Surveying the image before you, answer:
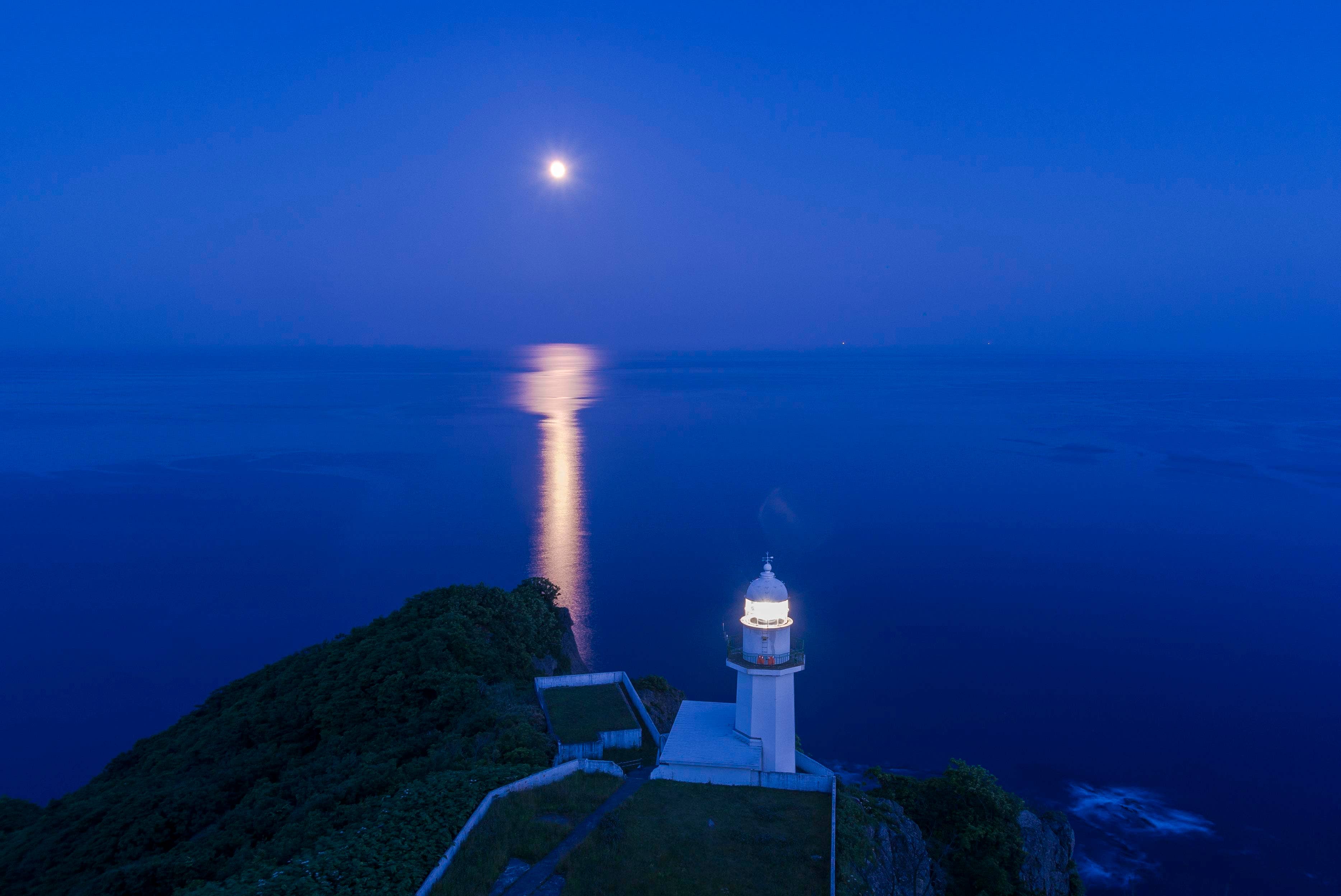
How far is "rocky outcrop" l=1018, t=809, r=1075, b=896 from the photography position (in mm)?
24688

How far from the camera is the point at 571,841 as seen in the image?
1636 cm

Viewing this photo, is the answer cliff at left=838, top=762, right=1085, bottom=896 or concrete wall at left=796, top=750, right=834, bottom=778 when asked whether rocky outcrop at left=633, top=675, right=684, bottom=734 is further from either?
cliff at left=838, top=762, right=1085, bottom=896

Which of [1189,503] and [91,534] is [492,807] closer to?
[91,534]

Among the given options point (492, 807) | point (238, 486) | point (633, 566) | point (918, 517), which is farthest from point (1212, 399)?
point (492, 807)

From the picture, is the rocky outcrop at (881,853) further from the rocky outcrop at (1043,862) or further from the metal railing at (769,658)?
the rocky outcrop at (1043,862)

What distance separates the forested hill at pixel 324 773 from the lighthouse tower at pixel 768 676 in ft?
19.1

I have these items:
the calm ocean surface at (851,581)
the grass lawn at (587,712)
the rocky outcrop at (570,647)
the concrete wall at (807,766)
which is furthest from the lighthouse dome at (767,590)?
the calm ocean surface at (851,581)

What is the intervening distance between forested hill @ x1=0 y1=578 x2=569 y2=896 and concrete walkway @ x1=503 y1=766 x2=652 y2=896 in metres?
1.77

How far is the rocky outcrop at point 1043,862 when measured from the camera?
24688mm

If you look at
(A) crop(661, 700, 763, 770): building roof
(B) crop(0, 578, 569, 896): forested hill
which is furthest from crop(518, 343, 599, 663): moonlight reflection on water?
(A) crop(661, 700, 763, 770): building roof

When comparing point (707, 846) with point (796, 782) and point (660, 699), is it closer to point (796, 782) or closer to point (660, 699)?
point (796, 782)

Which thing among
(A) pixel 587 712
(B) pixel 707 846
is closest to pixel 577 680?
(A) pixel 587 712

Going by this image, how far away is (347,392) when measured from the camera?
180 metres

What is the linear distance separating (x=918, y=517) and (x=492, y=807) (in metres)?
61.6
